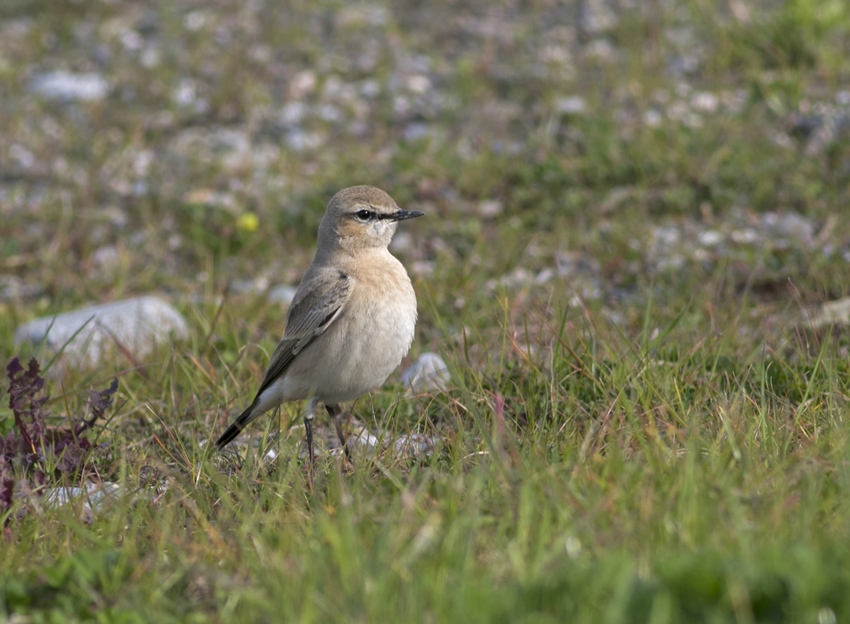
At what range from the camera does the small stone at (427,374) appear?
19.7 feet

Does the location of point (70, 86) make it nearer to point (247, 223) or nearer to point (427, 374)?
point (247, 223)

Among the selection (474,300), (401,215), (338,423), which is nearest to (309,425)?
(338,423)

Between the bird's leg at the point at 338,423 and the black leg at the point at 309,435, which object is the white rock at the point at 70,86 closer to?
the bird's leg at the point at 338,423

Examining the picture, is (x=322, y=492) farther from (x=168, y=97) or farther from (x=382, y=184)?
(x=168, y=97)

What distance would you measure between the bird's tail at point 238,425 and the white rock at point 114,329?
1.41m

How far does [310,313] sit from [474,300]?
4.85ft

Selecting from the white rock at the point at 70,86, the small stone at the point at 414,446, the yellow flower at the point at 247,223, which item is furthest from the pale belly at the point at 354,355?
the white rock at the point at 70,86

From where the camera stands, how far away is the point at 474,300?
7.19 m

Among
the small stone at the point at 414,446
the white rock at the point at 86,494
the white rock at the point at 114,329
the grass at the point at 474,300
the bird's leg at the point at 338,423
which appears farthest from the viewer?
the white rock at the point at 114,329

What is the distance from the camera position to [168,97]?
12.0m

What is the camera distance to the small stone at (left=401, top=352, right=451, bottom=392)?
5996 millimetres

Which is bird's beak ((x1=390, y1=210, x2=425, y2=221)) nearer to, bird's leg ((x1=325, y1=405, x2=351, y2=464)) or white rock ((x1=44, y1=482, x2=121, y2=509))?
bird's leg ((x1=325, y1=405, x2=351, y2=464))

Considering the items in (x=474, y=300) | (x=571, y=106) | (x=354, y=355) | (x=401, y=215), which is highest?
(x=401, y=215)

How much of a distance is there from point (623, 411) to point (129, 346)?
3514 millimetres
